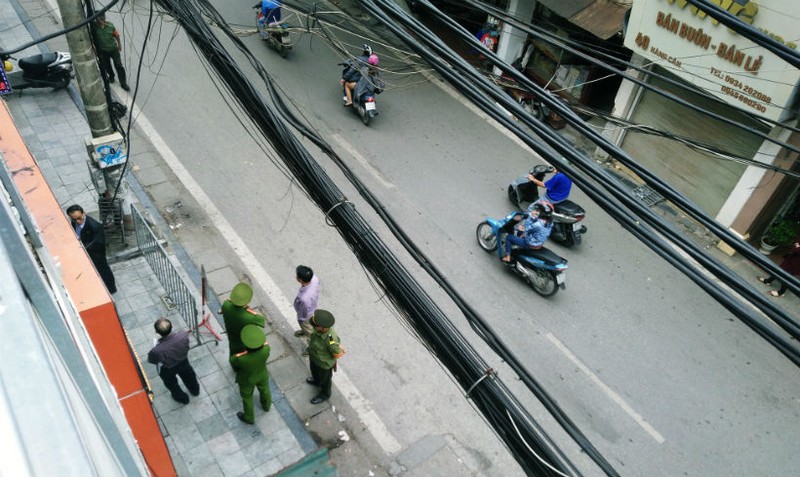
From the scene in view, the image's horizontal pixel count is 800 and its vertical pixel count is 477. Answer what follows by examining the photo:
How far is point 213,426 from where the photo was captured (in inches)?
263

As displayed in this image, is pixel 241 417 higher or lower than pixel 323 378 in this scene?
lower

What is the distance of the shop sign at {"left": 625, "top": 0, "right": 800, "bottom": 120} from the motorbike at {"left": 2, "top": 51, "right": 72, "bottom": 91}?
9939 millimetres

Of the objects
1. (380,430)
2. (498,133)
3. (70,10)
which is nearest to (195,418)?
(380,430)

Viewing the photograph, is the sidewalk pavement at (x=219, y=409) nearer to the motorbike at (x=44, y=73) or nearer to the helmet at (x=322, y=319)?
the helmet at (x=322, y=319)

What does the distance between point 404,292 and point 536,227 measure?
5.26m

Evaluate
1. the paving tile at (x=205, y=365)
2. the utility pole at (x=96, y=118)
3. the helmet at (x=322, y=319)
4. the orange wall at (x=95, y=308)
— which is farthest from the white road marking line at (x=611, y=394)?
the utility pole at (x=96, y=118)

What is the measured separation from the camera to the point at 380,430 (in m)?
7.00

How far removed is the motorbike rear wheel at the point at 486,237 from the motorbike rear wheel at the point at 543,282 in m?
0.81

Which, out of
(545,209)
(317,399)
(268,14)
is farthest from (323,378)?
(268,14)

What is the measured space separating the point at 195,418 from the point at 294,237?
3191 millimetres

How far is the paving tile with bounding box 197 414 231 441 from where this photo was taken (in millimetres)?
6602

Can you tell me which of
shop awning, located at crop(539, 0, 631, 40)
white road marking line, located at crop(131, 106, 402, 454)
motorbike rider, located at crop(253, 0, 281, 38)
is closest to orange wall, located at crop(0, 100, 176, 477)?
white road marking line, located at crop(131, 106, 402, 454)

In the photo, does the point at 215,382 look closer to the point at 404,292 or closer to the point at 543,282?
the point at 404,292

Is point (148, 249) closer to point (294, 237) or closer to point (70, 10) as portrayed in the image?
point (294, 237)
